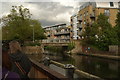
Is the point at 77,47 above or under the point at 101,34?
under

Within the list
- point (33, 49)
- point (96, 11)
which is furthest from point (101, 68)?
point (33, 49)

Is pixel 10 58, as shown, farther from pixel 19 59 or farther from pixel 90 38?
pixel 90 38

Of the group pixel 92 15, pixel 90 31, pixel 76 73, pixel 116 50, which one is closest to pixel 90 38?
pixel 90 31

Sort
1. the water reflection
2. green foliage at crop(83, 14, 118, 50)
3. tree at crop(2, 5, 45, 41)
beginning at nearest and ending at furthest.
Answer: the water reflection < green foliage at crop(83, 14, 118, 50) < tree at crop(2, 5, 45, 41)

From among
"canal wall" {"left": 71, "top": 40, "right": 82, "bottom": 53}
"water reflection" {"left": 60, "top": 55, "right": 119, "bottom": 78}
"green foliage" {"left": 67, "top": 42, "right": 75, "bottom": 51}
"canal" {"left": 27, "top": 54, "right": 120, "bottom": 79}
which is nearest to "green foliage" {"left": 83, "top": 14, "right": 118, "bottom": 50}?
"canal wall" {"left": 71, "top": 40, "right": 82, "bottom": 53}

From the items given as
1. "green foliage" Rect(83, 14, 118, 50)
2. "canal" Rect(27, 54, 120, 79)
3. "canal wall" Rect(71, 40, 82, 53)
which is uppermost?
"green foliage" Rect(83, 14, 118, 50)

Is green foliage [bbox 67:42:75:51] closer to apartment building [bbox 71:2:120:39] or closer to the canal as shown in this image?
apartment building [bbox 71:2:120:39]

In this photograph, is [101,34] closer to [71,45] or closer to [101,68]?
[71,45]

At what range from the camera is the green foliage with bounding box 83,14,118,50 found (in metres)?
39.7

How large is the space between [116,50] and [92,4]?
26937 mm

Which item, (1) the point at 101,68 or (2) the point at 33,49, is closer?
(1) the point at 101,68

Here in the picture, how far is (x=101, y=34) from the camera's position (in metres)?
42.5

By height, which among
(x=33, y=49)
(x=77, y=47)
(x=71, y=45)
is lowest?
(x=33, y=49)

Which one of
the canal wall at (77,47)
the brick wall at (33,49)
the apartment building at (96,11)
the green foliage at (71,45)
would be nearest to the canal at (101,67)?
the canal wall at (77,47)
